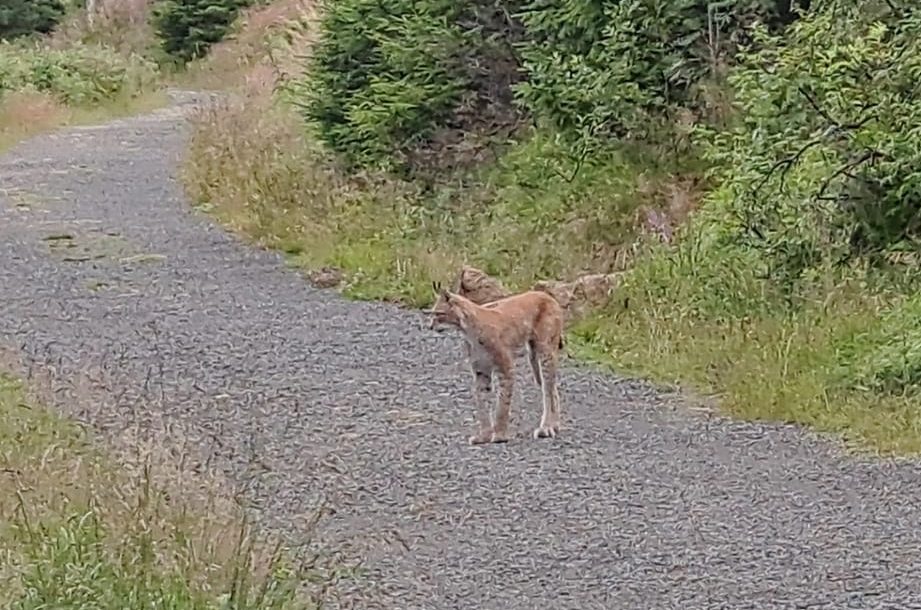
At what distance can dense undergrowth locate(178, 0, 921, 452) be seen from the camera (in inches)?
404

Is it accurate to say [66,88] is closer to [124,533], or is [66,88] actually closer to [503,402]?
[503,402]

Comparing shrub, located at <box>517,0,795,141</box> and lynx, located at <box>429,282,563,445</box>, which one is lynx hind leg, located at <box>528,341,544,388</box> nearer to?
lynx, located at <box>429,282,563,445</box>

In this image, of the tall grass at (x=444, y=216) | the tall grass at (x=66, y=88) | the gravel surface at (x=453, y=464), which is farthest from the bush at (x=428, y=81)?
the tall grass at (x=66, y=88)

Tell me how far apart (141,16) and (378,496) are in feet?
138

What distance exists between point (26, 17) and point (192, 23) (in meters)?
7.05

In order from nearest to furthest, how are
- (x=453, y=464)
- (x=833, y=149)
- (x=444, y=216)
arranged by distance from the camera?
(x=453, y=464), (x=833, y=149), (x=444, y=216)

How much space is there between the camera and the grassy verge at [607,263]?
947cm

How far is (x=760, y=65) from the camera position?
1172 centimetres

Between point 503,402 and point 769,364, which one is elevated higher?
point 503,402

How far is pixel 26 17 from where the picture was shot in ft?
152

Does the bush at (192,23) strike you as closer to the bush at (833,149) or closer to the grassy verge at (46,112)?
the grassy verge at (46,112)

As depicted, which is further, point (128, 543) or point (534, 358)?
point (534, 358)

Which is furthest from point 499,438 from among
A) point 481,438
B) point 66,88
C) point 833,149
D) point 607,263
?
point 66,88

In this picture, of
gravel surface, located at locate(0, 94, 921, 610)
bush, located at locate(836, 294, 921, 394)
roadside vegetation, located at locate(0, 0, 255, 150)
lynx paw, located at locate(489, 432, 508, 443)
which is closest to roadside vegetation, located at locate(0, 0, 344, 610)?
gravel surface, located at locate(0, 94, 921, 610)
